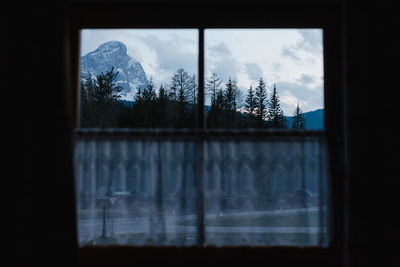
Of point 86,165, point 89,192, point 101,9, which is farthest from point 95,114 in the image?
point 101,9

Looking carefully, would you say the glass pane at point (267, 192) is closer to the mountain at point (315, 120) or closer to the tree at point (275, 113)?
the mountain at point (315, 120)

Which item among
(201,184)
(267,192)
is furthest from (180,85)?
(267,192)

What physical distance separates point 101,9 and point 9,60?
0.73m

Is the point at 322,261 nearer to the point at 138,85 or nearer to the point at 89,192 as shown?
the point at 89,192

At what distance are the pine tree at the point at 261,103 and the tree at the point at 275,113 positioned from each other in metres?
0.05

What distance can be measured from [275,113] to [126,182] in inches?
48.5

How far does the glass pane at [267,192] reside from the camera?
78.2 inches

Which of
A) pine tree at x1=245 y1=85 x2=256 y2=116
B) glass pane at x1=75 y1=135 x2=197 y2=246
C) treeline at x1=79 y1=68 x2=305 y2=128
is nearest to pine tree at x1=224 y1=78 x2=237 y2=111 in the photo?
treeline at x1=79 y1=68 x2=305 y2=128

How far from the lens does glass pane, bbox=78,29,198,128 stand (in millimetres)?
2178

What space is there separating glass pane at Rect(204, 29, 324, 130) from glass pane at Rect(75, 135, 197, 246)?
0.39 m

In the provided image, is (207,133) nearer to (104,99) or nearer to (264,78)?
(264,78)

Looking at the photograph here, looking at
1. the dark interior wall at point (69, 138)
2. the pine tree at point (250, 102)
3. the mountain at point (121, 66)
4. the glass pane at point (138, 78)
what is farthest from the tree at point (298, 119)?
the mountain at point (121, 66)

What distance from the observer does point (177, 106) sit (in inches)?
87.7

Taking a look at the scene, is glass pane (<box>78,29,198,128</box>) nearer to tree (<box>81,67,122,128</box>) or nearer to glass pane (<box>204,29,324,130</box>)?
tree (<box>81,67,122,128</box>)
